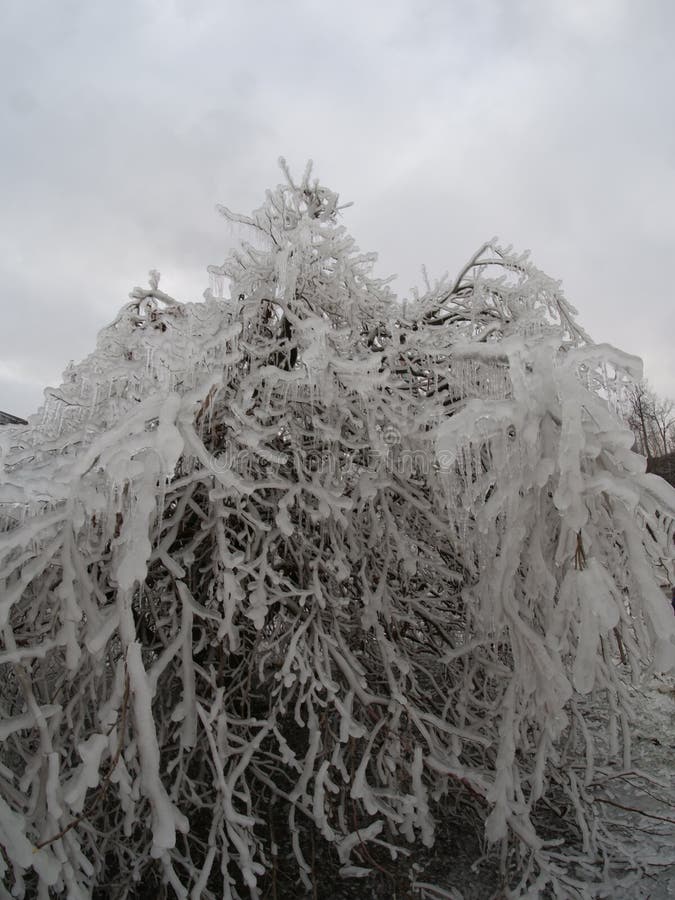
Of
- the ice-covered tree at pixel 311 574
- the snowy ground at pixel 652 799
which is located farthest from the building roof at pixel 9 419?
the snowy ground at pixel 652 799

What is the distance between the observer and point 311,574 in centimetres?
273

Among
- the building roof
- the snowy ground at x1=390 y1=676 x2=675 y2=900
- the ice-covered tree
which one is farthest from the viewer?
the building roof

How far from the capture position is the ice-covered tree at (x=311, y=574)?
66.6 inches

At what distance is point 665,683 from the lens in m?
5.79

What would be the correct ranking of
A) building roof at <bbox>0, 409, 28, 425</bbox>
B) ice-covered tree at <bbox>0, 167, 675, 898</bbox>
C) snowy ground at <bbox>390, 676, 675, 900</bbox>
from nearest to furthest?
1. ice-covered tree at <bbox>0, 167, 675, 898</bbox>
2. snowy ground at <bbox>390, 676, 675, 900</bbox>
3. building roof at <bbox>0, 409, 28, 425</bbox>

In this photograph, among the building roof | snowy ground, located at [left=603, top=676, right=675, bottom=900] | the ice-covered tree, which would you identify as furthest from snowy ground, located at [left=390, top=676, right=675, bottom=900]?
the building roof

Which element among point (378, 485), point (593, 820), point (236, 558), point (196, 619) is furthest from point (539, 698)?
point (196, 619)

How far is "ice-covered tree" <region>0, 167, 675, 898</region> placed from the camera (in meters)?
1.69

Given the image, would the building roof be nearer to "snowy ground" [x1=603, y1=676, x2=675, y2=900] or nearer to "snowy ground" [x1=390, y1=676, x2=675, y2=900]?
"snowy ground" [x1=390, y1=676, x2=675, y2=900]

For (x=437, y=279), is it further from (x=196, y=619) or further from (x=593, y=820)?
(x=593, y=820)

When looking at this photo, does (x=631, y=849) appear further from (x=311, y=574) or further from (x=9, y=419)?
(x=9, y=419)

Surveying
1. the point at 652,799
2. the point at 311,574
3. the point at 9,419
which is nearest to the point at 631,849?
the point at 652,799

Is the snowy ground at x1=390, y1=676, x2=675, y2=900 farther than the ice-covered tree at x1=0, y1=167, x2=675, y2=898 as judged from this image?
Yes

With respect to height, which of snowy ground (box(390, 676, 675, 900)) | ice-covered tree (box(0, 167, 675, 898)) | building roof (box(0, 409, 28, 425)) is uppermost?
building roof (box(0, 409, 28, 425))
